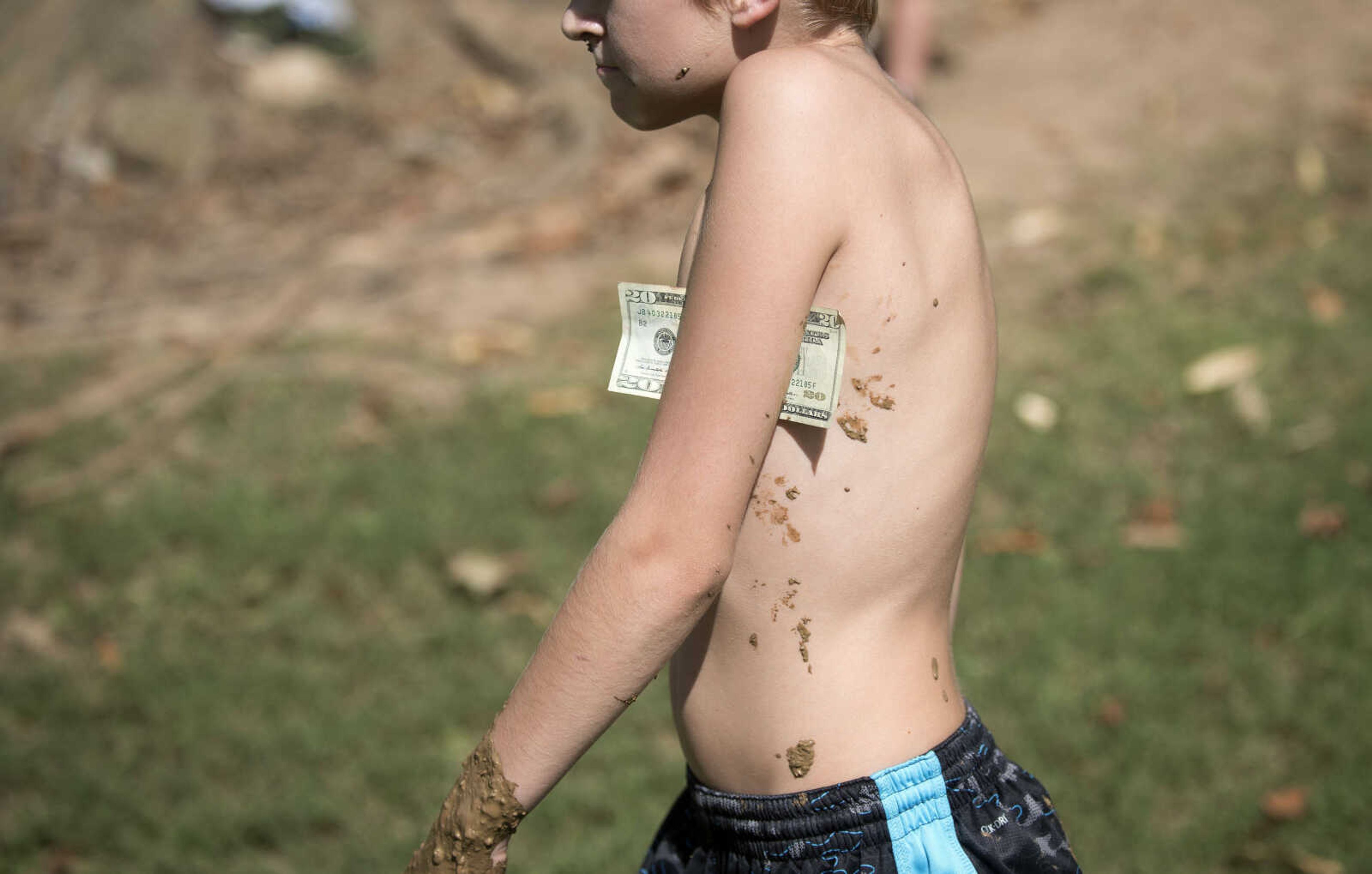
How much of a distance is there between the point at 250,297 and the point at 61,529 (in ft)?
5.18

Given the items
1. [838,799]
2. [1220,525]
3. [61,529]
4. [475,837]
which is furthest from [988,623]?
[61,529]

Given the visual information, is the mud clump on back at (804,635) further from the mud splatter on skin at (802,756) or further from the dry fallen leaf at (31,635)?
the dry fallen leaf at (31,635)

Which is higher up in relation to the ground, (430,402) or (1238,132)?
(1238,132)

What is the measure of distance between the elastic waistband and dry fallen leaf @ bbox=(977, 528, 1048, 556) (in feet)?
7.36

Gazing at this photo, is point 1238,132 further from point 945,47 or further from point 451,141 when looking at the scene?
point 451,141

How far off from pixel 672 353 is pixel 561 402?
303 centimetres

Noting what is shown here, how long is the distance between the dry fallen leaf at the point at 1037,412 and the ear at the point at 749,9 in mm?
3048

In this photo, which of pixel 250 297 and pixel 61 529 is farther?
pixel 250 297

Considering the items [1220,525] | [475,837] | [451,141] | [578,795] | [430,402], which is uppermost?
[475,837]

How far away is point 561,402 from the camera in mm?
4422

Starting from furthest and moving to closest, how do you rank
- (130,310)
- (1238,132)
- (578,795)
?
1. (1238,132)
2. (130,310)
3. (578,795)

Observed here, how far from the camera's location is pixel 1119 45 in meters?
6.57

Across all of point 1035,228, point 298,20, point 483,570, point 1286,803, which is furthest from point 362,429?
point 298,20

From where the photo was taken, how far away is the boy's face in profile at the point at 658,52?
4.47 ft
